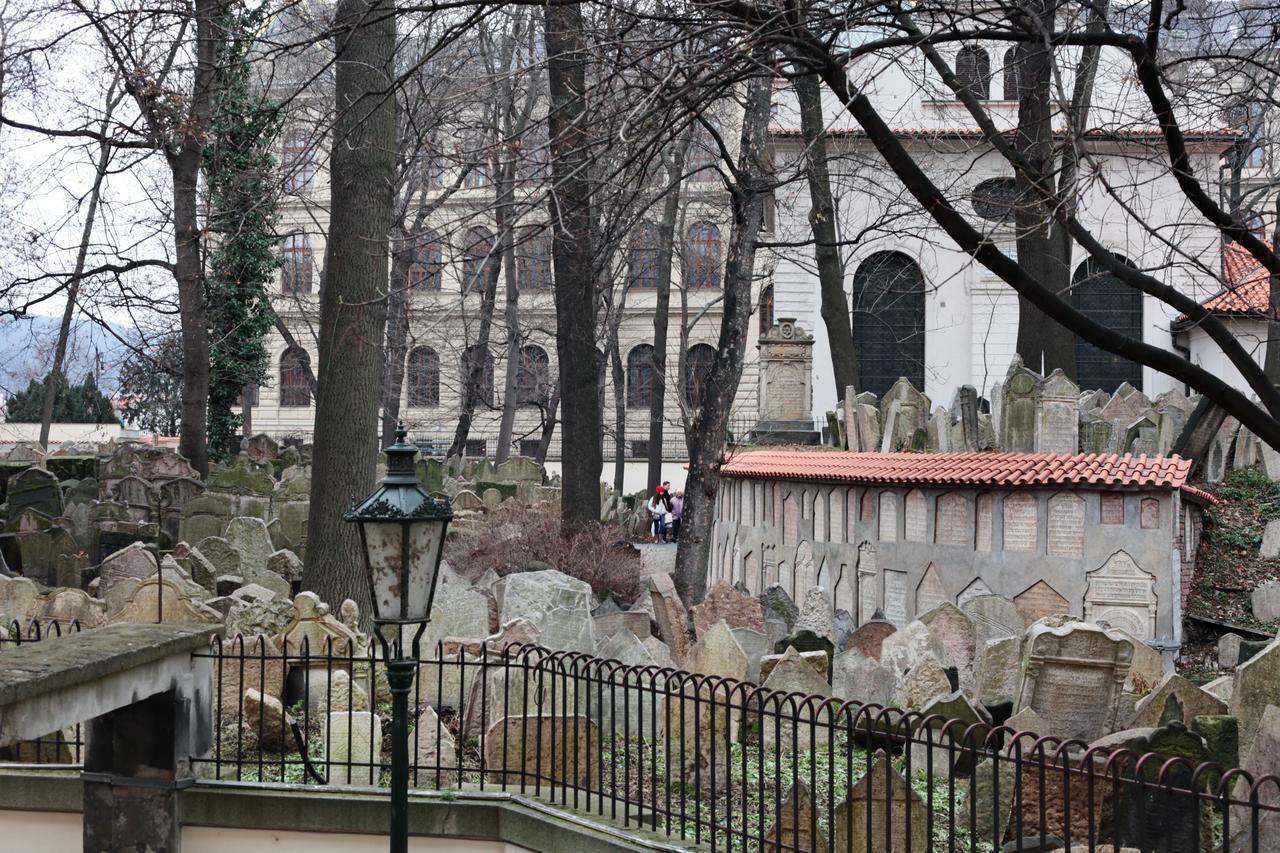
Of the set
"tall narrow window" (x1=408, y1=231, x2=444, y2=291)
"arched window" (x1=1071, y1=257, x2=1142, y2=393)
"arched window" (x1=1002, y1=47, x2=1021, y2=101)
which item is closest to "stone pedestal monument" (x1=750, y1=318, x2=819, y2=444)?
"arched window" (x1=1002, y1=47, x2=1021, y2=101)

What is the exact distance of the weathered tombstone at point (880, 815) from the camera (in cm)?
587

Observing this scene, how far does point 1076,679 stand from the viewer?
290 inches

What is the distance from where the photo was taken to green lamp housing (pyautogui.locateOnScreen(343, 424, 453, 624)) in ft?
19.6

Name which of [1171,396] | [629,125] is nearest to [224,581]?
[629,125]

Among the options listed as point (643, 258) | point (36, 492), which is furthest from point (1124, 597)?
point (643, 258)

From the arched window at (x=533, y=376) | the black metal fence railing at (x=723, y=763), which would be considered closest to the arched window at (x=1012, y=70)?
the black metal fence railing at (x=723, y=763)

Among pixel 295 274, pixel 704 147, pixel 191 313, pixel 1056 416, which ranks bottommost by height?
pixel 1056 416

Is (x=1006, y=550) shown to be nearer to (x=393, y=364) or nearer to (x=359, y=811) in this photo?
(x=359, y=811)

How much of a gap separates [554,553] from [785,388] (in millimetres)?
9194

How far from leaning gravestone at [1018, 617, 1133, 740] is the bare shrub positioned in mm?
7080

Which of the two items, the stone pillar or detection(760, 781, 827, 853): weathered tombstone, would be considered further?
the stone pillar

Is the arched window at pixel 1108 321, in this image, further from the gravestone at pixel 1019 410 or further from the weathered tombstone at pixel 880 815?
the weathered tombstone at pixel 880 815

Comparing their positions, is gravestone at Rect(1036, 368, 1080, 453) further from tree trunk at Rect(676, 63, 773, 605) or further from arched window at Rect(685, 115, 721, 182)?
arched window at Rect(685, 115, 721, 182)

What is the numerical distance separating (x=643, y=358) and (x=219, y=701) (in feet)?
153
